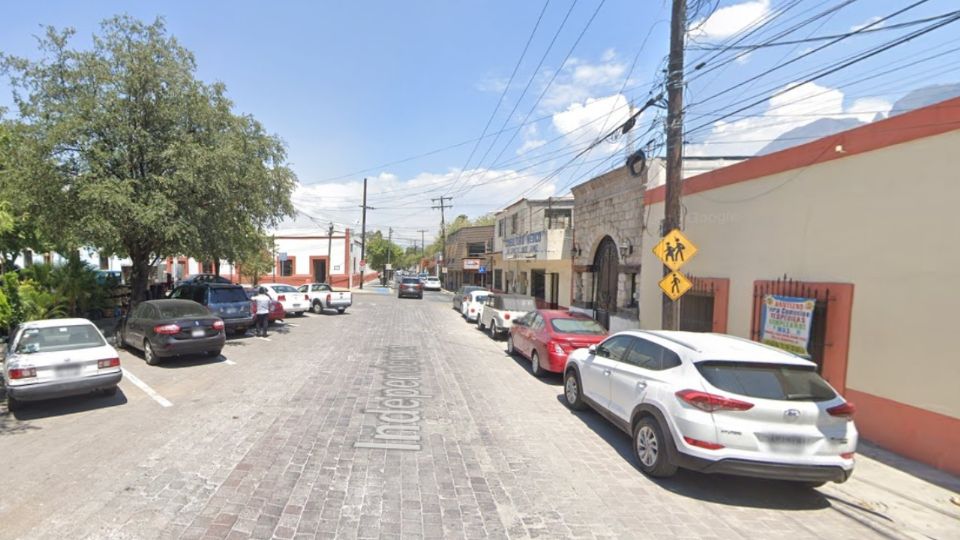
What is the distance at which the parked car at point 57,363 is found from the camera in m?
6.73

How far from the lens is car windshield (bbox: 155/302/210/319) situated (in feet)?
35.0

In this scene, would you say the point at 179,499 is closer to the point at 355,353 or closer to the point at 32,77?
the point at 355,353

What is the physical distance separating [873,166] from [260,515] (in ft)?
27.7

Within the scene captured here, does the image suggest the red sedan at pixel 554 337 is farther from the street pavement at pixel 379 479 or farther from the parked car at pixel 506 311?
the parked car at pixel 506 311

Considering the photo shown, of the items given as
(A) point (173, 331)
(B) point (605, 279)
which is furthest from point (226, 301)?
(B) point (605, 279)

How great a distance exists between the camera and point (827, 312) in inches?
277

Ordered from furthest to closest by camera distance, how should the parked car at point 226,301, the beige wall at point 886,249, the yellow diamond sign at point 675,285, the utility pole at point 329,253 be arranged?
the utility pole at point 329,253 → the parked car at point 226,301 → the yellow diamond sign at point 675,285 → the beige wall at point 886,249

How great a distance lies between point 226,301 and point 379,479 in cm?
1195

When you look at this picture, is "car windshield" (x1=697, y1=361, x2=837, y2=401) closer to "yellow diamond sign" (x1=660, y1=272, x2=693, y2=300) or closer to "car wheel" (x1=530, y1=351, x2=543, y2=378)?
"yellow diamond sign" (x1=660, y1=272, x2=693, y2=300)

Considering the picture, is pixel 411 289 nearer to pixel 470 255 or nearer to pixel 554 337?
pixel 470 255

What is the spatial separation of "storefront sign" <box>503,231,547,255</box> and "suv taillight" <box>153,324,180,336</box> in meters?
13.9

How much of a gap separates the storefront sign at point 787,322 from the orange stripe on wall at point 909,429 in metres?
0.92

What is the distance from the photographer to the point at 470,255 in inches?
1876

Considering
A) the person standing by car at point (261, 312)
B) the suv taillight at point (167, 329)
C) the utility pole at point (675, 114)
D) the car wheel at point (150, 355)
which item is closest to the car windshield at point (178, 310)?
the suv taillight at point (167, 329)
